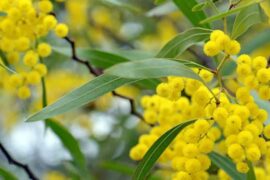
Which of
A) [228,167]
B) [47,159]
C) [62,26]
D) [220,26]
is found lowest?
[47,159]

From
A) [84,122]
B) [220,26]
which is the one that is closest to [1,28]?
[220,26]

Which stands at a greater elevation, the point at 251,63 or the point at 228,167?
the point at 251,63

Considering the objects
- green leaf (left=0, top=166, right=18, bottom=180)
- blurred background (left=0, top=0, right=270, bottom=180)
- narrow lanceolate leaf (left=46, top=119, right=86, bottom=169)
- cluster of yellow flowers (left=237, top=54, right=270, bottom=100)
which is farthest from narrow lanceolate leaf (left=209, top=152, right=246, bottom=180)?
blurred background (left=0, top=0, right=270, bottom=180)

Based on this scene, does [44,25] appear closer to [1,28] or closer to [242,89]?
[1,28]

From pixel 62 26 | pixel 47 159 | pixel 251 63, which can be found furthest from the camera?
pixel 47 159

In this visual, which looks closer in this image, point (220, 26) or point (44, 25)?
point (44, 25)

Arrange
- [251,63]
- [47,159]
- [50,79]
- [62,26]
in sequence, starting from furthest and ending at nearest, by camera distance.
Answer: [47,159]
[50,79]
[62,26]
[251,63]

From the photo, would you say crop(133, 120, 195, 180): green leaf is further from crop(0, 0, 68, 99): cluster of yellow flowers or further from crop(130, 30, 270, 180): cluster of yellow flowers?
crop(0, 0, 68, 99): cluster of yellow flowers
